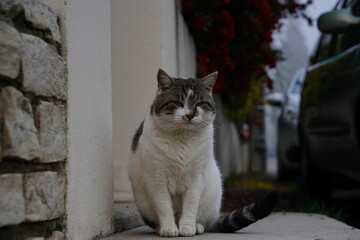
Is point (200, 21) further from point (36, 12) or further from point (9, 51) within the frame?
point (9, 51)

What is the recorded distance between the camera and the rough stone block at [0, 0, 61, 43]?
2.04 m

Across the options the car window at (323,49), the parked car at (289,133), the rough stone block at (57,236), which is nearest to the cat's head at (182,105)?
the rough stone block at (57,236)

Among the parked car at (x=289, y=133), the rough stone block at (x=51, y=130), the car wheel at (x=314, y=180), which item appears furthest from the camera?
the parked car at (x=289, y=133)

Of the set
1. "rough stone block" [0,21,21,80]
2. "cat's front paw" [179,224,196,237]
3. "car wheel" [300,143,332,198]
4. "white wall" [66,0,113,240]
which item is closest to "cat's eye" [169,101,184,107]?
"white wall" [66,0,113,240]

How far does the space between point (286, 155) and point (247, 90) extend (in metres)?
1.46

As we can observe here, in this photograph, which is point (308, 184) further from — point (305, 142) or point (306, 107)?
point (306, 107)

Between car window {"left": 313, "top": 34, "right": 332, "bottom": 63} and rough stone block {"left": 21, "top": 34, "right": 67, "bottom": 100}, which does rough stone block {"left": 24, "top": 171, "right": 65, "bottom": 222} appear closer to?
rough stone block {"left": 21, "top": 34, "right": 67, "bottom": 100}

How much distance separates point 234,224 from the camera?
3.27 metres

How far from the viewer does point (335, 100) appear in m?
4.80

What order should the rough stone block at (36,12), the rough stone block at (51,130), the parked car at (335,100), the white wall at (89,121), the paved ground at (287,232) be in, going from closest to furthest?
the rough stone block at (36,12)
the rough stone block at (51,130)
the white wall at (89,121)
the paved ground at (287,232)
the parked car at (335,100)

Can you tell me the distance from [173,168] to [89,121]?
1.82 feet

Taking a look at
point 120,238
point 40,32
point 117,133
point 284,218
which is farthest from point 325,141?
point 40,32

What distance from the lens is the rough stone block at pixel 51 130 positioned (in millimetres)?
2238

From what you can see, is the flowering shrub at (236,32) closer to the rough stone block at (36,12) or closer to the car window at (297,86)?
the car window at (297,86)
